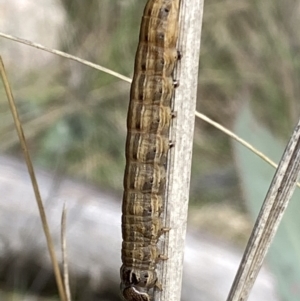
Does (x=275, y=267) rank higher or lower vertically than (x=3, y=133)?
lower

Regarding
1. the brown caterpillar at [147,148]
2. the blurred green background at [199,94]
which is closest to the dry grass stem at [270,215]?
the brown caterpillar at [147,148]

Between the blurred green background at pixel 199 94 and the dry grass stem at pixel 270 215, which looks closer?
the dry grass stem at pixel 270 215

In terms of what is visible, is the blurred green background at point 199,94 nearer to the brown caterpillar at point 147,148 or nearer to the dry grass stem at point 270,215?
the brown caterpillar at point 147,148

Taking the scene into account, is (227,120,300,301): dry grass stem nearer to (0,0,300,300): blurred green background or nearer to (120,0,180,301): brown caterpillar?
(120,0,180,301): brown caterpillar

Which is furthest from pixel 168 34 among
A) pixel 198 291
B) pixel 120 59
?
pixel 120 59

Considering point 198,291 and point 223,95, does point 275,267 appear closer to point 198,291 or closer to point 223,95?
point 198,291

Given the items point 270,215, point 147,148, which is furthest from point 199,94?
point 270,215
